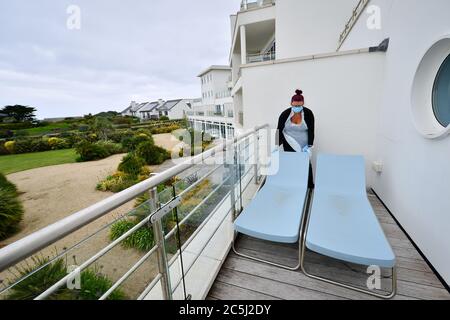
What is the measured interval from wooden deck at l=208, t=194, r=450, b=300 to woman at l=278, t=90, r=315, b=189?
1.65m

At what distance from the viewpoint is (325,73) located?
3254 millimetres

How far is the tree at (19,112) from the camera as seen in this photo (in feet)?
95.3

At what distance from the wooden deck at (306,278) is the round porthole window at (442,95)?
1.20 meters

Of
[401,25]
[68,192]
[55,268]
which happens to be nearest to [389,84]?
[401,25]

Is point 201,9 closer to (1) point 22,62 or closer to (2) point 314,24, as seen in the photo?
(2) point 314,24

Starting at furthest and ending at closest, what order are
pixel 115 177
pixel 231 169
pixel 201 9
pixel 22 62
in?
pixel 22 62 < pixel 201 9 < pixel 115 177 < pixel 231 169

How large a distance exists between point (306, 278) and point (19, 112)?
136 feet

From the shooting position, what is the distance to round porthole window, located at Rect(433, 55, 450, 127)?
1717 millimetres

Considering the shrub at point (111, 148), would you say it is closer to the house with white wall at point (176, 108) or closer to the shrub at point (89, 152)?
the shrub at point (89, 152)

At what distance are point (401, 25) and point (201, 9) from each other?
9.39m

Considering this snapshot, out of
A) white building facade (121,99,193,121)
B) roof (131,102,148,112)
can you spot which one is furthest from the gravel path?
roof (131,102,148,112)

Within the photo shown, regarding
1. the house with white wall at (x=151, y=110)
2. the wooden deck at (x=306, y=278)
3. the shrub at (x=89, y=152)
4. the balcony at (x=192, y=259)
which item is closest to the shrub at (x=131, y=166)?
the shrub at (x=89, y=152)

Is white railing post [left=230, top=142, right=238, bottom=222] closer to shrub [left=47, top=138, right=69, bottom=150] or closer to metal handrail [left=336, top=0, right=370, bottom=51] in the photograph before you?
metal handrail [left=336, top=0, right=370, bottom=51]

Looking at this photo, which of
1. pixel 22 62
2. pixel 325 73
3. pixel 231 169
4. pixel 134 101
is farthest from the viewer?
pixel 134 101
